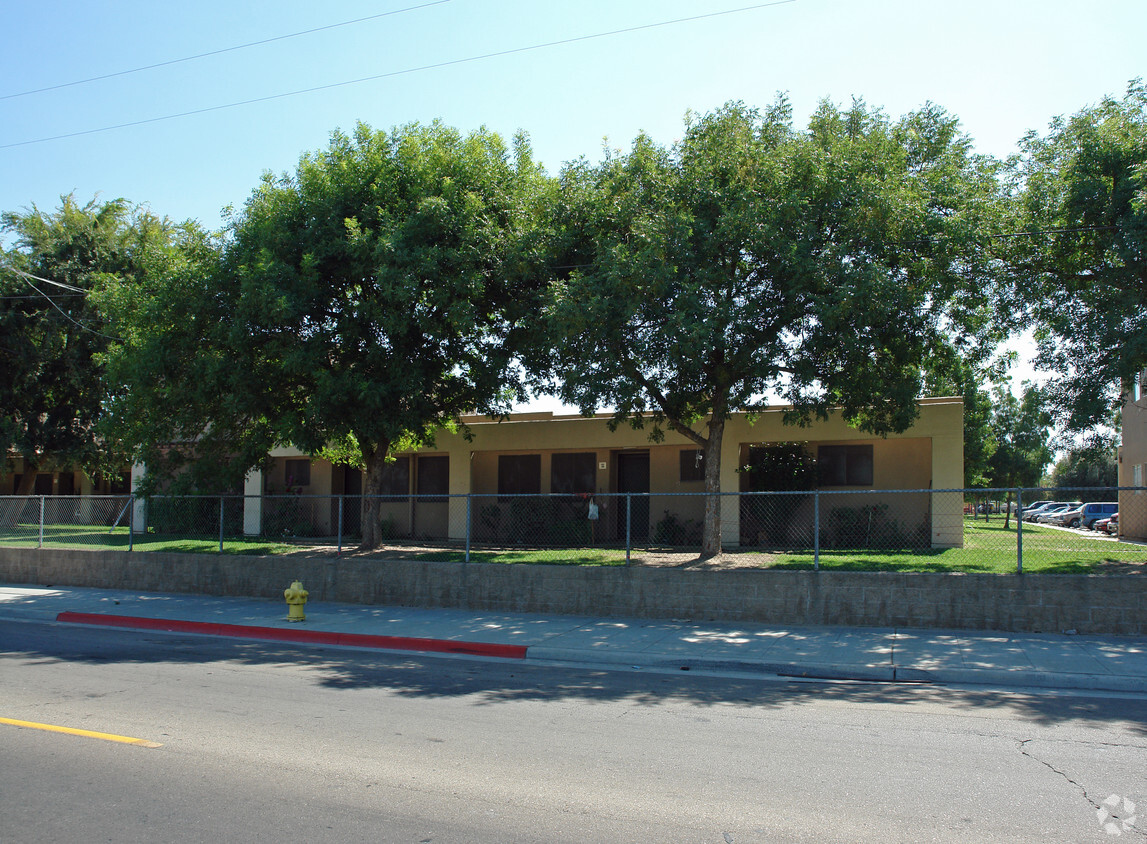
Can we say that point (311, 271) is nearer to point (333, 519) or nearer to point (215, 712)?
point (215, 712)

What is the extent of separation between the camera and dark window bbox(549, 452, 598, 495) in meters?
23.4

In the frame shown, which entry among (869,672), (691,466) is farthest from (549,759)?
(691,466)

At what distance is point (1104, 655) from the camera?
1034 cm

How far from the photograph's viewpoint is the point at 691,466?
872 inches

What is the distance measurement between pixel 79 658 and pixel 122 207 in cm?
2997

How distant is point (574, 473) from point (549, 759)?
17471 mm

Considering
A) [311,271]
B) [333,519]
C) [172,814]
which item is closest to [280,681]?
[172,814]

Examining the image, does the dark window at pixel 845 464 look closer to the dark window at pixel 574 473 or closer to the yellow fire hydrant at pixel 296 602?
the dark window at pixel 574 473

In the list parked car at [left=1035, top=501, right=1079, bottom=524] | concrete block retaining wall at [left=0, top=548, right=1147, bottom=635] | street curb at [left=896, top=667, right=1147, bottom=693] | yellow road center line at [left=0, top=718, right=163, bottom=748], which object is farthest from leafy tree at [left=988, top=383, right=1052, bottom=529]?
yellow road center line at [left=0, top=718, right=163, bottom=748]

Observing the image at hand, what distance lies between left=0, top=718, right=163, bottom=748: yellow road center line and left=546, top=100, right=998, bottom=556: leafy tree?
8670 millimetres

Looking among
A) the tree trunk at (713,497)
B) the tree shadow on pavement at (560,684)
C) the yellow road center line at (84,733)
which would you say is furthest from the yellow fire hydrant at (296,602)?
the tree trunk at (713,497)

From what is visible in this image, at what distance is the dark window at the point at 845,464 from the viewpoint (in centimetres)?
2103

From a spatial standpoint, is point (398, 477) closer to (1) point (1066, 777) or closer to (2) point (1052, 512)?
(1) point (1066, 777)

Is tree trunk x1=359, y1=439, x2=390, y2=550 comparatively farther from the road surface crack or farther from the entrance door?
the road surface crack
